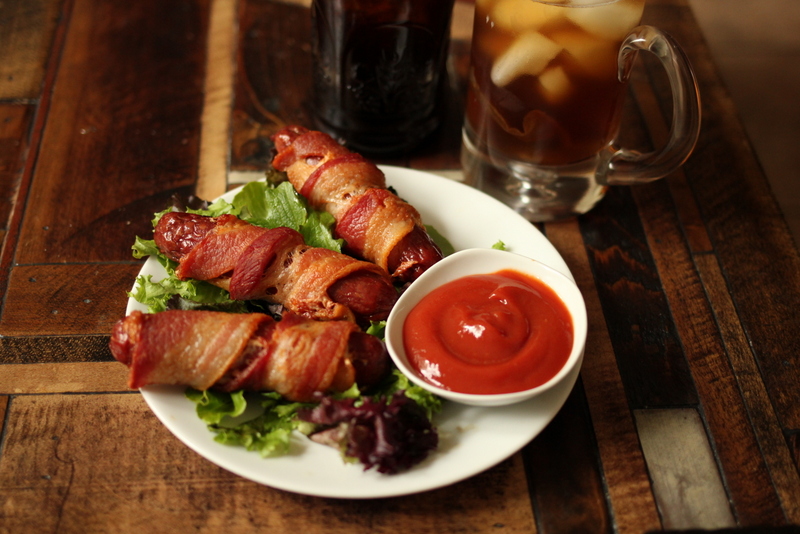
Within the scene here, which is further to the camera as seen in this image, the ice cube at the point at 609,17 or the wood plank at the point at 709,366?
the ice cube at the point at 609,17

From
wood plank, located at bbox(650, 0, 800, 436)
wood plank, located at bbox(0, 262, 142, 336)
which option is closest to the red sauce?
wood plank, located at bbox(650, 0, 800, 436)

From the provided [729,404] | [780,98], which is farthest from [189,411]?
[780,98]

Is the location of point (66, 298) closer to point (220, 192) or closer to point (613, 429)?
point (220, 192)

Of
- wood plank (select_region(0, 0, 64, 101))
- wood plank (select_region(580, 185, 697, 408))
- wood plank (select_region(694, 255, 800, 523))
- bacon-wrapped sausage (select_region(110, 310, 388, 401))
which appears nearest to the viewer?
bacon-wrapped sausage (select_region(110, 310, 388, 401))

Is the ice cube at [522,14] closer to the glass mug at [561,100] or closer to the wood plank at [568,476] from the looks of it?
the glass mug at [561,100]

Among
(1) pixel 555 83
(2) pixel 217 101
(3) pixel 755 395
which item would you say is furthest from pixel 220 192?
(3) pixel 755 395

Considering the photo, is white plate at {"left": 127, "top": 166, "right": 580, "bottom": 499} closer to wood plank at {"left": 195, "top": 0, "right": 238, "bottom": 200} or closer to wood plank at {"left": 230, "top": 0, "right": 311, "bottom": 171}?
wood plank at {"left": 195, "top": 0, "right": 238, "bottom": 200}

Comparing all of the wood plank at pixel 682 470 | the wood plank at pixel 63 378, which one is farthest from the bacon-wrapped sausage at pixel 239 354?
the wood plank at pixel 682 470

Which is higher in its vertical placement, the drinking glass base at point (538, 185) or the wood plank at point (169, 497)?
the drinking glass base at point (538, 185)
